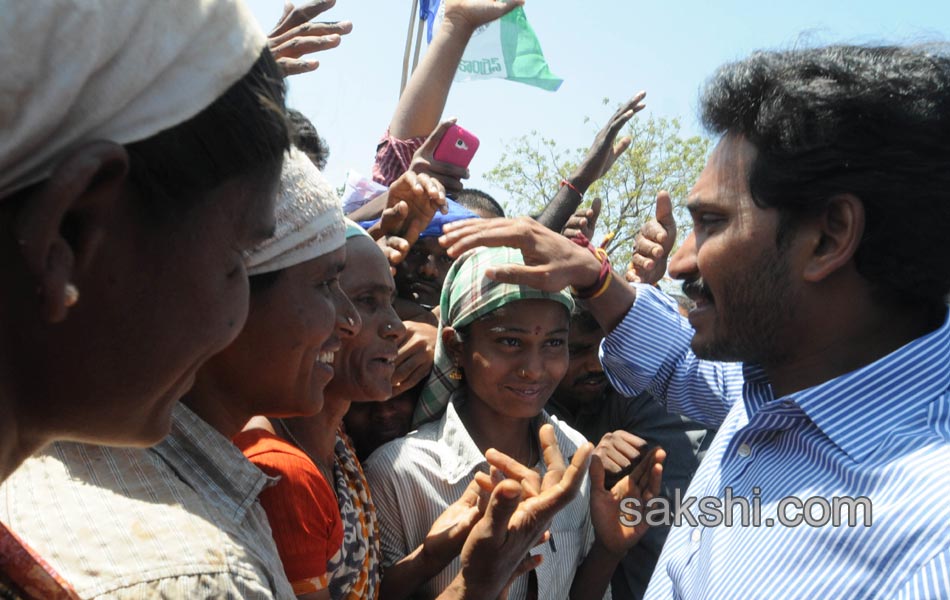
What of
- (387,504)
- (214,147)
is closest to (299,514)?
(387,504)

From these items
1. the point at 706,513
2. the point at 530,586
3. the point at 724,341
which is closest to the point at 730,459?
the point at 706,513

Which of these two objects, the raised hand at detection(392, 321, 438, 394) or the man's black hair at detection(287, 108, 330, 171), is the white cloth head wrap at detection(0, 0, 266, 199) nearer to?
the man's black hair at detection(287, 108, 330, 171)

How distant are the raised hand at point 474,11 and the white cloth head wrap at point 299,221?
341cm

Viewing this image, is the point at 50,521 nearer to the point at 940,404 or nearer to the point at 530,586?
the point at 940,404

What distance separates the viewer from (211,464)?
1577 mm

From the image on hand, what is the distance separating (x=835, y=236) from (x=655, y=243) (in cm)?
161

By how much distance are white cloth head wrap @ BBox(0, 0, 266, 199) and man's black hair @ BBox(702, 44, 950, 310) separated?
1.59 meters

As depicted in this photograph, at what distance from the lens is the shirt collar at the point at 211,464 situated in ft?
4.90

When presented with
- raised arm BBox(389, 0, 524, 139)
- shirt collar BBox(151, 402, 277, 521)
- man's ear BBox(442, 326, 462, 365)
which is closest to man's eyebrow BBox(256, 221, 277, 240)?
shirt collar BBox(151, 402, 277, 521)

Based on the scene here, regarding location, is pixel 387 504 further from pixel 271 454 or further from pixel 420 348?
pixel 271 454

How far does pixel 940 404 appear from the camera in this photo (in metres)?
1.72

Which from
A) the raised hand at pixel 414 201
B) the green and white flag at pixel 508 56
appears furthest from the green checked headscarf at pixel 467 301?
the green and white flag at pixel 508 56

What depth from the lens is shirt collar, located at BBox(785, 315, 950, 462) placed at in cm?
174

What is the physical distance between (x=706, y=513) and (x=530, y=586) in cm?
105
